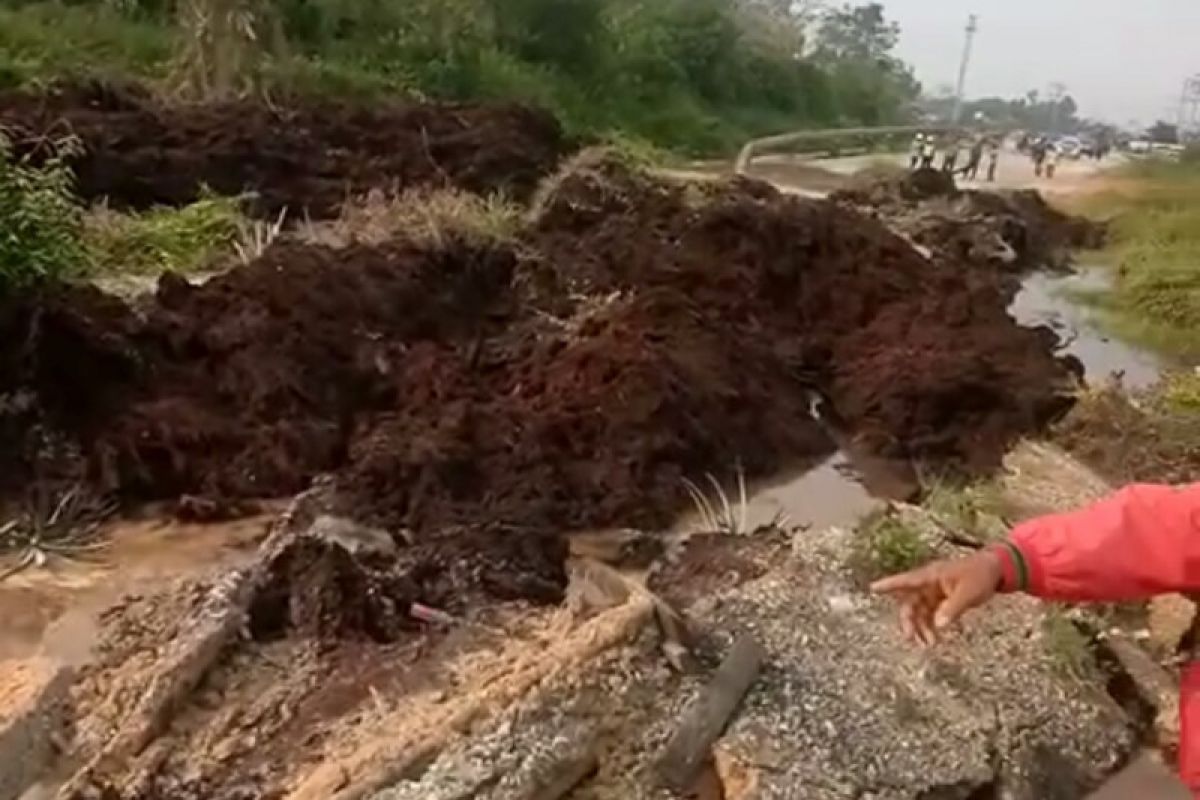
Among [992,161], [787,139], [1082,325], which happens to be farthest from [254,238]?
[992,161]

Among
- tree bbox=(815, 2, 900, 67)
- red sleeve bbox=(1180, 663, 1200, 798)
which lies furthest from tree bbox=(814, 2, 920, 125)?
red sleeve bbox=(1180, 663, 1200, 798)

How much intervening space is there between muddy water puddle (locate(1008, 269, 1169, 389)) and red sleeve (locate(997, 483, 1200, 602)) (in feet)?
34.4

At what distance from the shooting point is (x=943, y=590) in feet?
9.14

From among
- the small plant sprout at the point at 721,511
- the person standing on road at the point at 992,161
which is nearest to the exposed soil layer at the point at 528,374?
the small plant sprout at the point at 721,511

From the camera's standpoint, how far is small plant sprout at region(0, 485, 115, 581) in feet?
23.7

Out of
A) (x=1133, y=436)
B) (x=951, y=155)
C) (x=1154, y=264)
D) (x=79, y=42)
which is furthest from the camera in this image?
(x=951, y=155)

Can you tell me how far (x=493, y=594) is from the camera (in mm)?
6801

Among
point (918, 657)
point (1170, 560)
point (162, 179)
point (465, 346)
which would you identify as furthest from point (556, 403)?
point (1170, 560)

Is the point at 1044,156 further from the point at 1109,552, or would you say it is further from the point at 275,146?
the point at 1109,552

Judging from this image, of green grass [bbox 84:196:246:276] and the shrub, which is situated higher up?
the shrub

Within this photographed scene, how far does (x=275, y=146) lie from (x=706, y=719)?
10.5 metres

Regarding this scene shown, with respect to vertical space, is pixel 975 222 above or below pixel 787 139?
above

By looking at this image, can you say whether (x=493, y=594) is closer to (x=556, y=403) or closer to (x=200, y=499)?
(x=200, y=499)

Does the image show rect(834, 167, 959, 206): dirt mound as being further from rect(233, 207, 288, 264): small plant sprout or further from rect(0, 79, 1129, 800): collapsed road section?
rect(233, 207, 288, 264): small plant sprout
